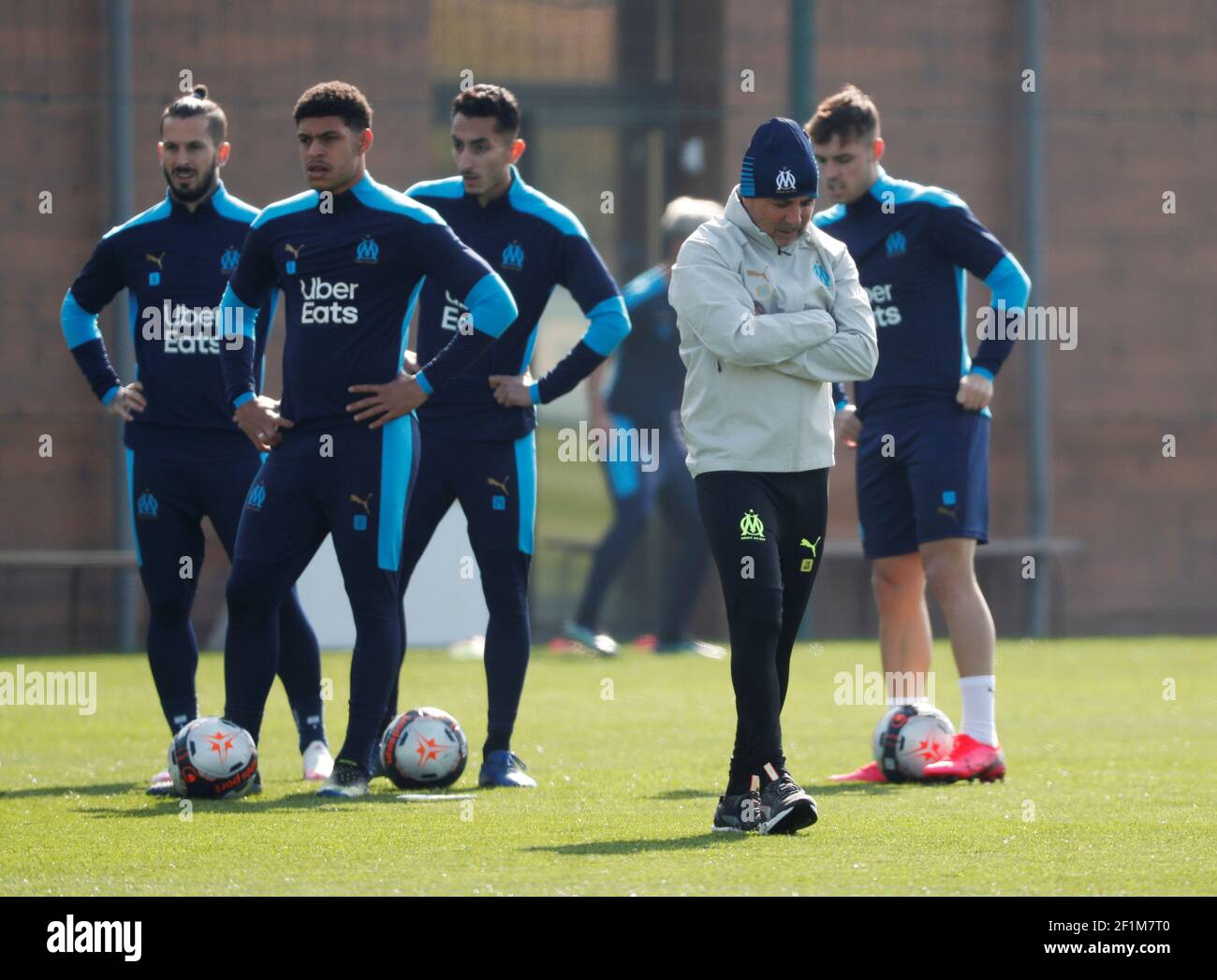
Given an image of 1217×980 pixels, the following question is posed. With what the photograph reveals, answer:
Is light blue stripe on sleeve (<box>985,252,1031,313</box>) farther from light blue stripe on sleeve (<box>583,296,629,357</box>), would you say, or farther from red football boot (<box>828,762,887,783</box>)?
red football boot (<box>828,762,887,783</box>)

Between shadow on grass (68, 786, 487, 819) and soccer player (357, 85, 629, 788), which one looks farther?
soccer player (357, 85, 629, 788)

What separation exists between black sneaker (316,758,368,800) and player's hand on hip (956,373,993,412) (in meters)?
2.67

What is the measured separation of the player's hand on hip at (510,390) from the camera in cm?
783

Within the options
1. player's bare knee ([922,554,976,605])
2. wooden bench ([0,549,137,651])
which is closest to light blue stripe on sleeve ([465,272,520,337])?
player's bare knee ([922,554,976,605])

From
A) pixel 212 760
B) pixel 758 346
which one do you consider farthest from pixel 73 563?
pixel 758 346

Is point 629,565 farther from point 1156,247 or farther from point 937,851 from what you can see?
point 937,851

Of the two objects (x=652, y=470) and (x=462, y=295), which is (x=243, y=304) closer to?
(x=462, y=295)

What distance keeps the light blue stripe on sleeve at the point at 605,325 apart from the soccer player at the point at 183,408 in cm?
122

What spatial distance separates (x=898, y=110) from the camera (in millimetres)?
16250

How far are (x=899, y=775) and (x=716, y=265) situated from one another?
2.29 metres

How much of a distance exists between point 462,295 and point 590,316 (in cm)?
85

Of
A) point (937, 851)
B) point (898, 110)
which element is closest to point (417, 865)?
point (937, 851)

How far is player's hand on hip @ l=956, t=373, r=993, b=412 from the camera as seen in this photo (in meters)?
7.93

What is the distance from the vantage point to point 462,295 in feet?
23.8
